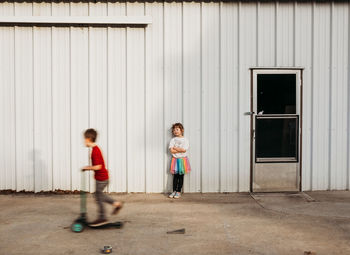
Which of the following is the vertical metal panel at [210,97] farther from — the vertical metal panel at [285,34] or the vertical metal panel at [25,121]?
the vertical metal panel at [25,121]

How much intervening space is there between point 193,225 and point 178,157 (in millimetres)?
2452

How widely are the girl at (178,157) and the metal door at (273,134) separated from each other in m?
1.51

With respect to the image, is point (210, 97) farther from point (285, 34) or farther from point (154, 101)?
point (285, 34)

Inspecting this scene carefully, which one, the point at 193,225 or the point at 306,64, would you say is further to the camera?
the point at 306,64

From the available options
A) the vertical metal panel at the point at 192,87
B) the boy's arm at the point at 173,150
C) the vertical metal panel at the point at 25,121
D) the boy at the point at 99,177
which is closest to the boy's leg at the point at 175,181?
the vertical metal panel at the point at 192,87

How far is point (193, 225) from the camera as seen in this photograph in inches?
278

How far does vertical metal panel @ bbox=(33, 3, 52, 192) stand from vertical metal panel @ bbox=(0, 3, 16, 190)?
1.56ft

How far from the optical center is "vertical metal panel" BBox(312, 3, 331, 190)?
383 inches

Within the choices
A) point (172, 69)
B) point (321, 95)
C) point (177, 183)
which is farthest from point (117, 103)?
point (321, 95)

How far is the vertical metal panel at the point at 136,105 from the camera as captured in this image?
9578mm

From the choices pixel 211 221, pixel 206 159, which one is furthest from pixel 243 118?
pixel 211 221

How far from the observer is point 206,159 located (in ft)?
31.7

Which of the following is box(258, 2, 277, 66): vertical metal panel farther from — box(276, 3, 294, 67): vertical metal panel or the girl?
the girl

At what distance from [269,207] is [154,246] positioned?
309 centimetres
